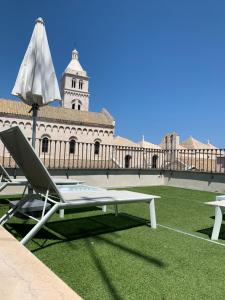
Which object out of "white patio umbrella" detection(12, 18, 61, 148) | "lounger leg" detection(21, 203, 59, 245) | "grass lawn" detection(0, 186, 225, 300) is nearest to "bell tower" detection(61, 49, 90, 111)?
"white patio umbrella" detection(12, 18, 61, 148)

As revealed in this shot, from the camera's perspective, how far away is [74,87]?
67.1m

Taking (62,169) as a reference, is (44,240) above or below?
below

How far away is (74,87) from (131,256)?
67.2 m

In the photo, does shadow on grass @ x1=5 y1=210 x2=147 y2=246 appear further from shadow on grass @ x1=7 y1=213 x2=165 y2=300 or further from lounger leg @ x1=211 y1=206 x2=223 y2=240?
lounger leg @ x1=211 y1=206 x2=223 y2=240

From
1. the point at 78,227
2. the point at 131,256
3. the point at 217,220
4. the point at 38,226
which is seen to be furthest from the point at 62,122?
the point at 131,256

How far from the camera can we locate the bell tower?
66.3 metres

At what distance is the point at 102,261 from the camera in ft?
8.77

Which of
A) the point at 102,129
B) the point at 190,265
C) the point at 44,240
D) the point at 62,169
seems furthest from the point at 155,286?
the point at 102,129

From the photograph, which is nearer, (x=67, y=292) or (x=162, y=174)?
(x=67, y=292)

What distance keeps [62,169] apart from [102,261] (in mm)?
6103

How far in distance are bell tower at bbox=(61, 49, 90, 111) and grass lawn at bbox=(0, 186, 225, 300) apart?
63.8 metres

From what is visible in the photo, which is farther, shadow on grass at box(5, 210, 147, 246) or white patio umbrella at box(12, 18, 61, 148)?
white patio umbrella at box(12, 18, 61, 148)

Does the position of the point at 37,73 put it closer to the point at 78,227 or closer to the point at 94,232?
the point at 78,227

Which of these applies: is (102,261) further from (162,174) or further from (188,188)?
(162,174)
